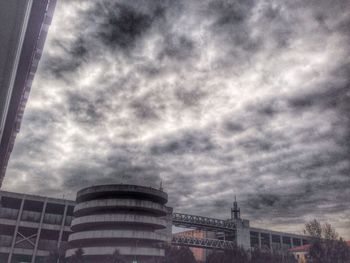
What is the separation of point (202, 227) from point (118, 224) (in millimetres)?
37476

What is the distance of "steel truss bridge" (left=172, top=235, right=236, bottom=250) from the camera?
89.7 metres

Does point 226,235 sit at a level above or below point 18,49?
above

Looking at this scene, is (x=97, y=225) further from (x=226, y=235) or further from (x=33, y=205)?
(x=226, y=235)

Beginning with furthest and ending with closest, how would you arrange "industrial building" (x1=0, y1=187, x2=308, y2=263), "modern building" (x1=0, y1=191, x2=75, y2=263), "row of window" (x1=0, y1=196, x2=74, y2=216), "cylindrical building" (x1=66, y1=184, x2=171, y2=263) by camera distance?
"row of window" (x1=0, y1=196, x2=74, y2=216)
"modern building" (x1=0, y1=191, x2=75, y2=263)
"industrial building" (x1=0, y1=187, x2=308, y2=263)
"cylindrical building" (x1=66, y1=184, x2=171, y2=263)

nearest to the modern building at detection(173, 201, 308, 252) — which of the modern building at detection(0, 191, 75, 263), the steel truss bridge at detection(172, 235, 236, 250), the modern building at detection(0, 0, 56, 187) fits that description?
the steel truss bridge at detection(172, 235, 236, 250)

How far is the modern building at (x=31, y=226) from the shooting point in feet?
254

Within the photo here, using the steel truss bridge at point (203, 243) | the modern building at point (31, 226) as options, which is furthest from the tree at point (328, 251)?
the modern building at point (31, 226)

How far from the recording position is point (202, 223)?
309 feet

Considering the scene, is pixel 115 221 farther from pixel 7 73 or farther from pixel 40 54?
pixel 7 73

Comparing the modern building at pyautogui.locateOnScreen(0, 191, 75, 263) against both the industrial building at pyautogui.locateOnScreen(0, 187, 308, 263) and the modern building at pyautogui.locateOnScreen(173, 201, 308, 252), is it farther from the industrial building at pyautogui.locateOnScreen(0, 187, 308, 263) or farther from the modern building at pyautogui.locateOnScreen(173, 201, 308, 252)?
the modern building at pyautogui.locateOnScreen(173, 201, 308, 252)

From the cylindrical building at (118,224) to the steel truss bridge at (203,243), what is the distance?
16.6 m

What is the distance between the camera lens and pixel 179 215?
91.0 m

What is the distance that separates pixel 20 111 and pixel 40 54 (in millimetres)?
7565

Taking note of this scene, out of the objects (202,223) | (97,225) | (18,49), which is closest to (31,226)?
(97,225)
